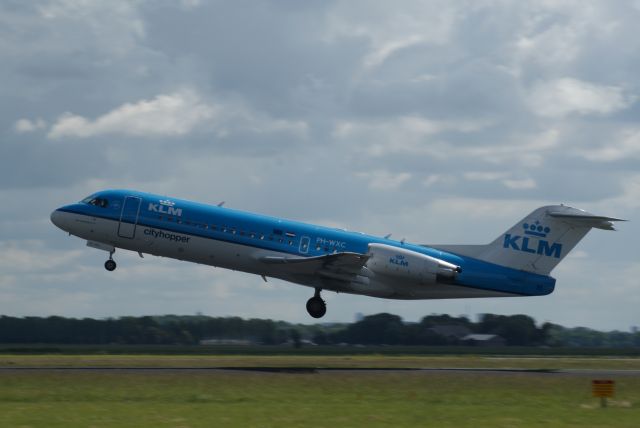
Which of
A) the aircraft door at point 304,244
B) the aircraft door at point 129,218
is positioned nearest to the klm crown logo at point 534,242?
the aircraft door at point 304,244

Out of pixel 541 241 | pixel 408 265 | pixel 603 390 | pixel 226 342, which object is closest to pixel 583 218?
pixel 541 241

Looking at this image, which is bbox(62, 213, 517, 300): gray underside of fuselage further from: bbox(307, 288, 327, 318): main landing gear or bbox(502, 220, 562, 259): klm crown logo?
bbox(502, 220, 562, 259): klm crown logo

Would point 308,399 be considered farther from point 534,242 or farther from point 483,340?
point 483,340

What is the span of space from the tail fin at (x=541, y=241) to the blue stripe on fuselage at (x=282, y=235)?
403 millimetres

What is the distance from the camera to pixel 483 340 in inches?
3120

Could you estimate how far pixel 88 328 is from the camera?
72.5 metres

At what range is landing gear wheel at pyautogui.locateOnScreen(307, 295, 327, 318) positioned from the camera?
44.5 meters

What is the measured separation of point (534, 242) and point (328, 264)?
8.89 m

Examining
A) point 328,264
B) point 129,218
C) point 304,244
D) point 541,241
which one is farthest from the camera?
point 541,241

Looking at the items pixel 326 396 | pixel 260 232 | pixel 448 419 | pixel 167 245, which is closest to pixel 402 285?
pixel 260 232

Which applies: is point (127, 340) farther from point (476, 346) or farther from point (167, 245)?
point (167, 245)

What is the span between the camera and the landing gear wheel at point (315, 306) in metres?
44.5

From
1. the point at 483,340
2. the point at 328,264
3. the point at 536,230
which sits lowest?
the point at 328,264

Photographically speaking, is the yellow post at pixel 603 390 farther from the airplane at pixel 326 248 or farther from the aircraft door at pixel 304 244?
the aircraft door at pixel 304 244
